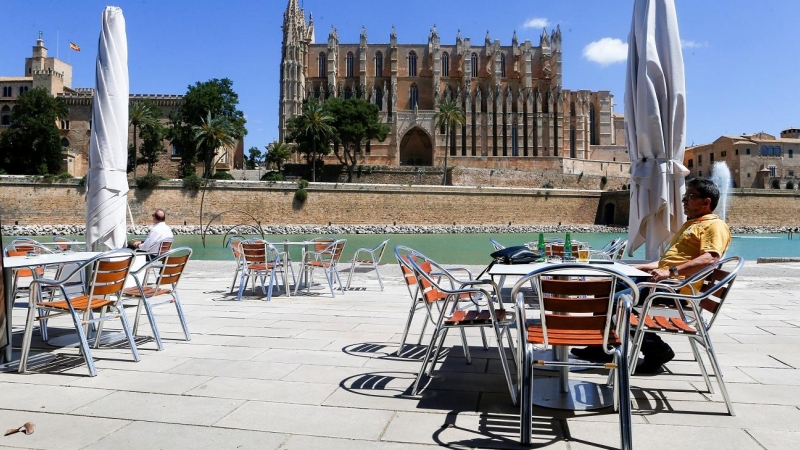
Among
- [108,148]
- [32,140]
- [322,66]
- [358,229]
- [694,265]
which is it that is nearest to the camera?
[694,265]

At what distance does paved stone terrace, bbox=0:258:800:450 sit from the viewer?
2.66 meters

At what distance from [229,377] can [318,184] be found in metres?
38.2

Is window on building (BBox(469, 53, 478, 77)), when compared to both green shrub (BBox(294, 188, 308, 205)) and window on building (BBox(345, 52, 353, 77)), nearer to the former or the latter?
window on building (BBox(345, 52, 353, 77))

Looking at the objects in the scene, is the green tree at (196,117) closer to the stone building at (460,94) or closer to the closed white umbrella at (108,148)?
the stone building at (460,94)

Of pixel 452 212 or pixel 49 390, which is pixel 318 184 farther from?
pixel 49 390

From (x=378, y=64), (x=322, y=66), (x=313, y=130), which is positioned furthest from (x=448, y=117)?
(x=322, y=66)

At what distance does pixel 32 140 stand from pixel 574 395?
4851 centimetres

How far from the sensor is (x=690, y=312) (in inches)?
144

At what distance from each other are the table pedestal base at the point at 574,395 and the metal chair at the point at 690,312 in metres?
0.28

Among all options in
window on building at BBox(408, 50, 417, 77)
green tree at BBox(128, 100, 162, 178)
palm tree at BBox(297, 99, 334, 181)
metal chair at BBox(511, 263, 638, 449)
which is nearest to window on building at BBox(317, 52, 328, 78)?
window on building at BBox(408, 50, 417, 77)

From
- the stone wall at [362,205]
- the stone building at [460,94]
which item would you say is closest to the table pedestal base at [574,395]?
the stone wall at [362,205]

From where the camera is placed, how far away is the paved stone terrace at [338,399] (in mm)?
2660

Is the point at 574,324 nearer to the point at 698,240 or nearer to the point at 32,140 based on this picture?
the point at 698,240

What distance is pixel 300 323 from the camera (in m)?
5.53
